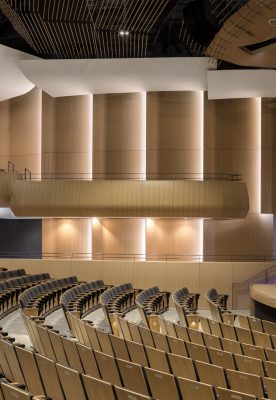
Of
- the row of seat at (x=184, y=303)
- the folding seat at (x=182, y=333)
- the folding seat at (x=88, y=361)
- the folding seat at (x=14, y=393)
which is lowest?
the row of seat at (x=184, y=303)

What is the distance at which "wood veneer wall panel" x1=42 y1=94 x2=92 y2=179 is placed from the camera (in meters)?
18.7

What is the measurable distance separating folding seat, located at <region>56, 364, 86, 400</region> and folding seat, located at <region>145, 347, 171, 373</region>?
1502mm

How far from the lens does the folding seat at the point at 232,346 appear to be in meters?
6.98

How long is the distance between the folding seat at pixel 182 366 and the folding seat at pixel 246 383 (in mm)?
441

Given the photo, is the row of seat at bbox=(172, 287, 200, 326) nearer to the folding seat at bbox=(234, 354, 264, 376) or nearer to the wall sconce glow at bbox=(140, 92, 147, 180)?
the folding seat at bbox=(234, 354, 264, 376)

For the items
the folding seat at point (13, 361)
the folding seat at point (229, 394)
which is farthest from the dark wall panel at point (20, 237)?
the folding seat at point (229, 394)

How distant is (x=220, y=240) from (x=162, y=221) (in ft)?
5.62

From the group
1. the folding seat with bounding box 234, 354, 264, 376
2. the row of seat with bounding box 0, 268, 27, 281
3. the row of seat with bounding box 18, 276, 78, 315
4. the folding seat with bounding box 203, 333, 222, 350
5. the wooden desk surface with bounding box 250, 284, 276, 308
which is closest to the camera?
the folding seat with bounding box 234, 354, 264, 376

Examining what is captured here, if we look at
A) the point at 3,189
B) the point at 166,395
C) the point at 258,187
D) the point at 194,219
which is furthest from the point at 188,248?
the point at 166,395

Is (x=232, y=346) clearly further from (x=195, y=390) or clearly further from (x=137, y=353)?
(x=195, y=390)

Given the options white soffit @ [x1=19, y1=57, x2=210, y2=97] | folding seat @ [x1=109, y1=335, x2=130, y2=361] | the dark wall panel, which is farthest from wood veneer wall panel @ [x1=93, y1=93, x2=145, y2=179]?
folding seat @ [x1=109, y1=335, x2=130, y2=361]

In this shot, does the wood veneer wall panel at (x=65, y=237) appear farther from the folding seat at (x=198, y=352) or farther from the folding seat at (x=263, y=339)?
the folding seat at (x=198, y=352)

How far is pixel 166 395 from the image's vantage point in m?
4.70

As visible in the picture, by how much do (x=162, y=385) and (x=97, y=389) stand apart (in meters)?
0.72
